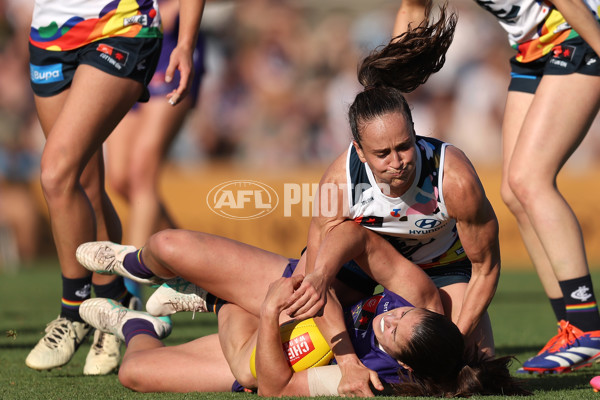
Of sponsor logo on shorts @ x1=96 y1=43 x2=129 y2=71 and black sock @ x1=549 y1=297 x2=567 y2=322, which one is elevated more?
sponsor logo on shorts @ x1=96 y1=43 x2=129 y2=71

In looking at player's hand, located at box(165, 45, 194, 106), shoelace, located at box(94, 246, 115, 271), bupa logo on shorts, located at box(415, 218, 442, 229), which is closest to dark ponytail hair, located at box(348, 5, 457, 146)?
bupa logo on shorts, located at box(415, 218, 442, 229)

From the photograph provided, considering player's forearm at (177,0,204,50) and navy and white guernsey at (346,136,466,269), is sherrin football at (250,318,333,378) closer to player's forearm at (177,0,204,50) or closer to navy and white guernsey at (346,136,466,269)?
navy and white guernsey at (346,136,466,269)

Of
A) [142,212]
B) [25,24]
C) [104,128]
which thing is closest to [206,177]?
[25,24]

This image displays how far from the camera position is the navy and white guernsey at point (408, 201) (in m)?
3.41

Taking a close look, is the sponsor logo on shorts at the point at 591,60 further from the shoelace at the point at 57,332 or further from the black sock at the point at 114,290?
the shoelace at the point at 57,332

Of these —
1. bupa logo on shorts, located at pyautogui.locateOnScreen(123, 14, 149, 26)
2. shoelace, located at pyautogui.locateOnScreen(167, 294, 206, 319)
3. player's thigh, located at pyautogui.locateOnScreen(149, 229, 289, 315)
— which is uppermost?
bupa logo on shorts, located at pyautogui.locateOnScreen(123, 14, 149, 26)

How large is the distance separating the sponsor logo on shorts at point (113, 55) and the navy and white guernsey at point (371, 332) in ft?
5.06

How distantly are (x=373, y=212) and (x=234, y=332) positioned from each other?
2.42 ft

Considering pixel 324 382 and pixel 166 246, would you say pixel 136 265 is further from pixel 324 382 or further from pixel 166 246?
pixel 324 382

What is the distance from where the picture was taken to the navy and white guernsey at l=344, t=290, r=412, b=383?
10.8 ft

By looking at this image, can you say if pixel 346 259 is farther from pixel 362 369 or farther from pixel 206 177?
pixel 206 177

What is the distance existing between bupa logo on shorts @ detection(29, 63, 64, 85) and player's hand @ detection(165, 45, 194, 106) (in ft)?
1.80

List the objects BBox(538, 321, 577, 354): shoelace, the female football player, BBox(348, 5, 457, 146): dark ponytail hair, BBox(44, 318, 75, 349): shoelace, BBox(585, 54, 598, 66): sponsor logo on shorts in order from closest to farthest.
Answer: the female football player < BBox(348, 5, 457, 146): dark ponytail hair < BBox(538, 321, 577, 354): shoelace < BBox(44, 318, 75, 349): shoelace < BBox(585, 54, 598, 66): sponsor logo on shorts

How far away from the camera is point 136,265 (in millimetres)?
3973
